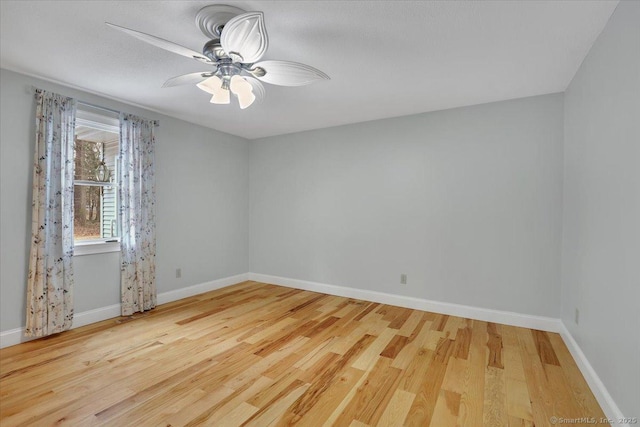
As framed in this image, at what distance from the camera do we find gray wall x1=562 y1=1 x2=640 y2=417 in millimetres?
1526

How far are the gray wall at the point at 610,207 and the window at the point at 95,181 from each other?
14.3 feet

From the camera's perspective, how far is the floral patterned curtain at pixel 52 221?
2760 millimetres

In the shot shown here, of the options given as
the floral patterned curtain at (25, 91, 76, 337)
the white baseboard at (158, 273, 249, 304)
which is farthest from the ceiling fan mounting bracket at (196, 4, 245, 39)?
the white baseboard at (158, 273, 249, 304)

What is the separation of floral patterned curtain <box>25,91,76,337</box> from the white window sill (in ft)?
0.46

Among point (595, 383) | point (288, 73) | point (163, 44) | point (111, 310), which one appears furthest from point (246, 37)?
point (111, 310)

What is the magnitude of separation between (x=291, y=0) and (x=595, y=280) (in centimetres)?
269

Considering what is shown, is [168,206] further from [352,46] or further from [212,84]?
[352,46]

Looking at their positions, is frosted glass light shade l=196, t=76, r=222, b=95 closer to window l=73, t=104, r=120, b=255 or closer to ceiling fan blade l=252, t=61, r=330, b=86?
ceiling fan blade l=252, t=61, r=330, b=86

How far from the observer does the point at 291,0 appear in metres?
1.69

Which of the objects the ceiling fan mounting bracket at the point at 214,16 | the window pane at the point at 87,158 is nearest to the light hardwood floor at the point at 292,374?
the window pane at the point at 87,158

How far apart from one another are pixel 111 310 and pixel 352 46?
12.0ft

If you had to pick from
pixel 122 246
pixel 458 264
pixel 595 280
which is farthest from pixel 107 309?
pixel 595 280

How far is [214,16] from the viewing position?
1.80 meters

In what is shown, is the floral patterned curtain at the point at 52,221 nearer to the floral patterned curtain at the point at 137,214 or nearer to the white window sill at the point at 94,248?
the white window sill at the point at 94,248
